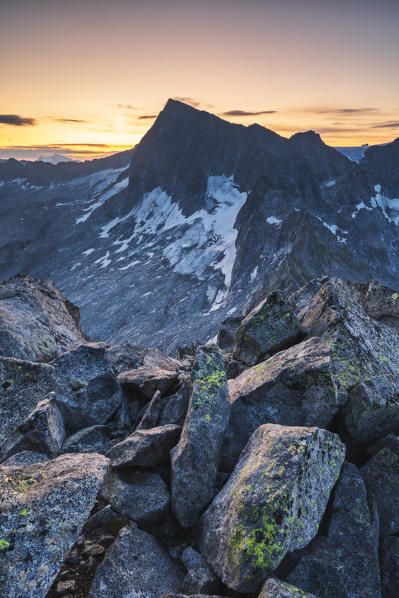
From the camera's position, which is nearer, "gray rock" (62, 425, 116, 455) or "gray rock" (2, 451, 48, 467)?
"gray rock" (2, 451, 48, 467)

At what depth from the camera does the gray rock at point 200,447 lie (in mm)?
8070

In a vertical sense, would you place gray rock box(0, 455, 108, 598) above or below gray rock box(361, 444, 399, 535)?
above

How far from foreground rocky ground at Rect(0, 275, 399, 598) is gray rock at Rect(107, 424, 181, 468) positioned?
35 mm

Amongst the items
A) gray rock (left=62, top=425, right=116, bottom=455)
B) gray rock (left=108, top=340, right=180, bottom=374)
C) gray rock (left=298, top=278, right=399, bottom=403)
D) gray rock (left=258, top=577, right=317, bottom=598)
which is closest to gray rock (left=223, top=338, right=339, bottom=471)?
gray rock (left=298, top=278, right=399, bottom=403)

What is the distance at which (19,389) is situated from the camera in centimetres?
943

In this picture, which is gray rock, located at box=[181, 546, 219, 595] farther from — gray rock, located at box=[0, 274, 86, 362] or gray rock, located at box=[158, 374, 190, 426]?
gray rock, located at box=[0, 274, 86, 362]

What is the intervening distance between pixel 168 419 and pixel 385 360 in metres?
Answer: 7.53

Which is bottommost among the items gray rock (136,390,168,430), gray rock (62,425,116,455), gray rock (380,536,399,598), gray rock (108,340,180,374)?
gray rock (108,340,180,374)

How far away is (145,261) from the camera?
192 m

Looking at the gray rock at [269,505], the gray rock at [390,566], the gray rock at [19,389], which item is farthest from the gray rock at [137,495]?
the gray rock at [390,566]

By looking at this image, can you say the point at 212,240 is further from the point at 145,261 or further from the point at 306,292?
the point at 306,292

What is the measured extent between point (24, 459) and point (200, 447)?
431 centimetres

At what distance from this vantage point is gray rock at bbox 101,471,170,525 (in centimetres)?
798

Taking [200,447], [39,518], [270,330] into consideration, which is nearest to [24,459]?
[39,518]
